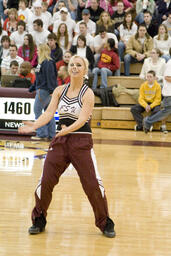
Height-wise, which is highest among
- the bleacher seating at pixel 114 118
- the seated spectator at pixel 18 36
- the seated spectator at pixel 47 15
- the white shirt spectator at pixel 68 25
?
the seated spectator at pixel 47 15

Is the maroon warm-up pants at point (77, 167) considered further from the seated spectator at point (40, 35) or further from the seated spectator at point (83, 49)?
the seated spectator at point (40, 35)

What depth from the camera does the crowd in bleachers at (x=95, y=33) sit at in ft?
43.4

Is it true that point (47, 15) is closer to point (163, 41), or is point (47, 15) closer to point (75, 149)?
point (163, 41)

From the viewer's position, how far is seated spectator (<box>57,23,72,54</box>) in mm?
13914

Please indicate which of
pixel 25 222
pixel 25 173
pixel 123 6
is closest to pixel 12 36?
pixel 123 6

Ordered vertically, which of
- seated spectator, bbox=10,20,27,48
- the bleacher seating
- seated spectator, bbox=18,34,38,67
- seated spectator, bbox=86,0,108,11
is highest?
seated spectator, bbox=86,0,108,11

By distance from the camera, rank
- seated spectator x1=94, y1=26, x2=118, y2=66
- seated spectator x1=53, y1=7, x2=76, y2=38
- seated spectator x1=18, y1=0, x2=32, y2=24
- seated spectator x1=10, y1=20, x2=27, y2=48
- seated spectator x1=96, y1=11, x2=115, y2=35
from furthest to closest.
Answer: seated spectator x1=18, y1=0, x2=32, y2=24 < seated spectator x1=53, y1=7, x2=76, y2=38 < seated spectator x1=10, y1=20, x2=27, y2=48 < seated spectator x1=96, y1=11, x2=115, y2=35 < seated spectator x1=94, y1=26, x2=118, y2=66

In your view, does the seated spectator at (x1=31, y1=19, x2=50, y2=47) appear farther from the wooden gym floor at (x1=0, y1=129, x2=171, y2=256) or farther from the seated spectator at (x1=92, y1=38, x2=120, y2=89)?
the wooden gym floor at (x1=0, y1=129, x2=171, y2=256)

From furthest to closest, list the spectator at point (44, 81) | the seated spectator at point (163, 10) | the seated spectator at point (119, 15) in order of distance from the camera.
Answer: the seated spectator at point (163, 10)
the seated spectator at point (119, 15)
the spectator at point (44, 81)

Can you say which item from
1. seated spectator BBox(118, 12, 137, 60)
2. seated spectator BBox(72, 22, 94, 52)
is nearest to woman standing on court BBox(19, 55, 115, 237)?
seated spectator BBox(72, 22, 94, 52)

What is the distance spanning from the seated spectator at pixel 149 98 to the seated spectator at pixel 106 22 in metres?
2.44

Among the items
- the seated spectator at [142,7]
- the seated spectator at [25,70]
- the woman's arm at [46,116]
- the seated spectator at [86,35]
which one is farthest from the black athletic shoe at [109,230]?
the seated spectator at [142,7]

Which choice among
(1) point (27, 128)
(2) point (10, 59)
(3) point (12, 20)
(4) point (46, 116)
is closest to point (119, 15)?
(3) point (12, 20)

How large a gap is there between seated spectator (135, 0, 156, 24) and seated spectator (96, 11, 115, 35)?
1.12 m
